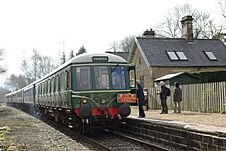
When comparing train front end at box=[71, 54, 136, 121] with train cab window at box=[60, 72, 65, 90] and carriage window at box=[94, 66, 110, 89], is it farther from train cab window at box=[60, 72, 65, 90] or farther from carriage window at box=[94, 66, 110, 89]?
train cab window at box=[60, 72, 65, 90]

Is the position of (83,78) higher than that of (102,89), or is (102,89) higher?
(83,78)

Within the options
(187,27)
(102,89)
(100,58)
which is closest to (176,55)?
(187,27)

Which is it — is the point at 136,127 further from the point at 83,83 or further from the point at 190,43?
the point at 190,43

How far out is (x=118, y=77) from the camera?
16.0 metres

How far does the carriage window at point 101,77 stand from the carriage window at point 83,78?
295 millimetres

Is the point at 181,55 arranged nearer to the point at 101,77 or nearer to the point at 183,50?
the point at 183,50

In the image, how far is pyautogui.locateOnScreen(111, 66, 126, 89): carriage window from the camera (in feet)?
52.0

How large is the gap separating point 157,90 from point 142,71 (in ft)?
37.9

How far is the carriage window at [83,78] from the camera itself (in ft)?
50.6

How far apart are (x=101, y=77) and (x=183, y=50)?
25.0 m

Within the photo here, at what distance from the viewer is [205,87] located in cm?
2139

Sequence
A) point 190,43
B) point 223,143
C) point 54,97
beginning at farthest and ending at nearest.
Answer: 1. point 190,43
2. point 54,97
3. point 223,143

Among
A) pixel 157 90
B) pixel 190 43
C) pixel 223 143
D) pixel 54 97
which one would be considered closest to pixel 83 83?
pixel 54 97

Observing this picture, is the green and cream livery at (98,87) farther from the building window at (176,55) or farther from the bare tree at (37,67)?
the bare tree at (37,67)
